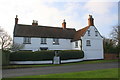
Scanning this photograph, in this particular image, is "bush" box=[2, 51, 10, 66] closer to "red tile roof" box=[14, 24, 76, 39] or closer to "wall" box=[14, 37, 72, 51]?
"wall" box=[14, 37, 72, 51]

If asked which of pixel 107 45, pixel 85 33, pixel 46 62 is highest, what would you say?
pixel 85 33

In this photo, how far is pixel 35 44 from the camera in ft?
113

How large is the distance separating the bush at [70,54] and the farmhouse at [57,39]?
99.8 inches

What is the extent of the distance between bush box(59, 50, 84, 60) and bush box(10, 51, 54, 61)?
2104mm

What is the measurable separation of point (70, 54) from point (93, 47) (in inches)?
322

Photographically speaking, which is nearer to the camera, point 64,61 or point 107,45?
point 64,61

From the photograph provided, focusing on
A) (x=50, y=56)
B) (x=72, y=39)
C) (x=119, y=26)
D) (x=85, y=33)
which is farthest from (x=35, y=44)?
(x=119, y=26)

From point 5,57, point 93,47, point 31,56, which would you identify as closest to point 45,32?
point 31,56

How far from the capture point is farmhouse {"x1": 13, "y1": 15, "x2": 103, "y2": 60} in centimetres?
3394

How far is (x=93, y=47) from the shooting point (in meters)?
35.8

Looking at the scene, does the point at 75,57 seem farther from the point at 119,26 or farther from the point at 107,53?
the point at 119,26

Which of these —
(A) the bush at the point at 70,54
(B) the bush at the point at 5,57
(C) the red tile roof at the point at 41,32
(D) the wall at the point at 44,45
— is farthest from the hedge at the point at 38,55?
(C) the red tile roof at the point at 41,32

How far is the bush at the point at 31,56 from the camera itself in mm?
27209

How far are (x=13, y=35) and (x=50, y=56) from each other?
10.6 m
